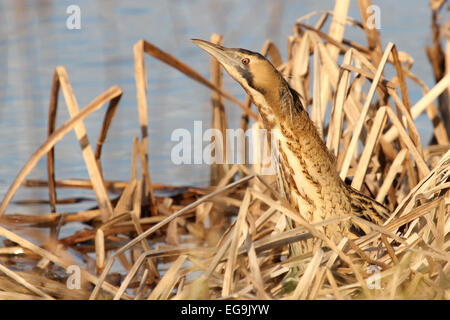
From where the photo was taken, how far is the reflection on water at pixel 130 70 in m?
4.37

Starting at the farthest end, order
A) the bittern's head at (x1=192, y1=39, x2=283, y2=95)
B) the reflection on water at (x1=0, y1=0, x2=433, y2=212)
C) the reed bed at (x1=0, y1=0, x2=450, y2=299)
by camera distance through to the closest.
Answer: the reflection on water at (x1=0, y1=0, x2=433, y2=212) < the bittern's head at (x1=192, y1=39, x2=283, y2=95) < the reed bed at (x1=0, y1=0, x2=450, y2=299)

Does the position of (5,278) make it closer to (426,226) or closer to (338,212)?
(338,212)

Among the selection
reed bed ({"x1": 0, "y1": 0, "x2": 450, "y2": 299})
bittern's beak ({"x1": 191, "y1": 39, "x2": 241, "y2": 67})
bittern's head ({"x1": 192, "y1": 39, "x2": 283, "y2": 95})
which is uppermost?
bittern's beak ({"x1": 191, "y1": 39, "x2": 241, "y2": 67})

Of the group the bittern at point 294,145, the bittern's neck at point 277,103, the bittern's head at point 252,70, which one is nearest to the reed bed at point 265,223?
the bittern at point 294,145

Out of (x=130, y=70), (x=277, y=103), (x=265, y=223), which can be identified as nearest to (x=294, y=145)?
(x=277, y=103)

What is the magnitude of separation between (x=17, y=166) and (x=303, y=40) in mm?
1780

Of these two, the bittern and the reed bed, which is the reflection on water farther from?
the bittern

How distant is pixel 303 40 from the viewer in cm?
372

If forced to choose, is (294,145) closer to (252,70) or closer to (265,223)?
(252,70)

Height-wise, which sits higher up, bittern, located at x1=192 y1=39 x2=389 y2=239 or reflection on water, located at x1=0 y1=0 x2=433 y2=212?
reflection on water, located at x1=0 y1=0 x2=433 y2=212

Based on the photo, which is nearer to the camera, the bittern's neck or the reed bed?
the reed bed

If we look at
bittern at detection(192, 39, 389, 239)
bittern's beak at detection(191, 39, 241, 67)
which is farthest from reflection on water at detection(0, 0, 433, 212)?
bittern at detection(192, 39, 389, 239)

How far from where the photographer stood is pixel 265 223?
3084 millimetres

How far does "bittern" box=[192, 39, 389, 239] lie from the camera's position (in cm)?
264
